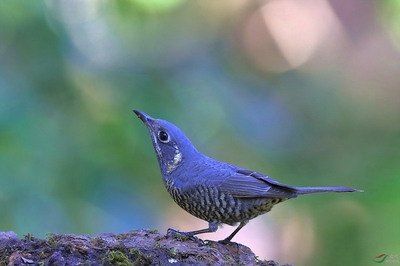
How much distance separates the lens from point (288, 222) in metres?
6.04

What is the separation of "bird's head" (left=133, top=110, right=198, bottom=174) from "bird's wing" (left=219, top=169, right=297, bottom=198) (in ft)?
1.54

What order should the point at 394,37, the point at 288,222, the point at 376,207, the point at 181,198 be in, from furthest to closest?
the point at 394,37 < the point at 288,222 < the point at 376,207 < the point at 181,198

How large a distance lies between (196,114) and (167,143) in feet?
2.41

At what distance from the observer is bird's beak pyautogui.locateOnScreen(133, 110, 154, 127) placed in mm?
4594

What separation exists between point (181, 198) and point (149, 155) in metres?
0.86

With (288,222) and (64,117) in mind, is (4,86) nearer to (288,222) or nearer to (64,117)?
(64,117)

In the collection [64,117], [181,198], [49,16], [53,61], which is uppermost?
[49,16]

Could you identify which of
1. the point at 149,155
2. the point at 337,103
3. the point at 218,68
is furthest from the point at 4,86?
the point at 337,103

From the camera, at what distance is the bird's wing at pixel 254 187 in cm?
412

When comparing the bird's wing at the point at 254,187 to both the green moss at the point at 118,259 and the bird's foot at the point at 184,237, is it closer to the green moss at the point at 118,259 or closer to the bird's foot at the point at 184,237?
the bird's foot at the point at 184,237

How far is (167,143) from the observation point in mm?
4590

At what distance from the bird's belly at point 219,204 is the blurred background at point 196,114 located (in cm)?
74

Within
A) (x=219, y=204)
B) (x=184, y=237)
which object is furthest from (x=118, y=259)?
(x=219, y=204)

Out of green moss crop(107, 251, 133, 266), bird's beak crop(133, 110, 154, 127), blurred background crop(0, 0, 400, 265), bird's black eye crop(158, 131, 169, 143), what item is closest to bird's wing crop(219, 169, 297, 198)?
bird's black eye crop(158, 131, 169, 143)
